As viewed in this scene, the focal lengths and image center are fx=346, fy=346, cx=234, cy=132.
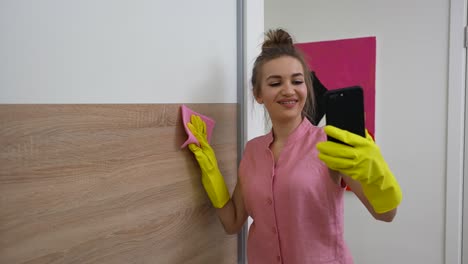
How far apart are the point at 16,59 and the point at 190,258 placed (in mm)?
612

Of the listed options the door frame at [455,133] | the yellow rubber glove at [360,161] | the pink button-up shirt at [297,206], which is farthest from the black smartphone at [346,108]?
the door frame at [455,133]

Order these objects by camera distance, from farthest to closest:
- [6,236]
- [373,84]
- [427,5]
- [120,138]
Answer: [373,84]
[427,5]
[120,138]
[6,236]

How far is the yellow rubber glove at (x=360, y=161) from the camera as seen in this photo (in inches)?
26.3

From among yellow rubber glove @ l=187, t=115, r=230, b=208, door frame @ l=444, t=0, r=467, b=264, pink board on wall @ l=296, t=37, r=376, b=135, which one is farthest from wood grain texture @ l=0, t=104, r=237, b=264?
door frame @ l=444, t=0, r=467, b=264

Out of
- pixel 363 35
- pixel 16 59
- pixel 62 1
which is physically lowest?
pixel 16 59

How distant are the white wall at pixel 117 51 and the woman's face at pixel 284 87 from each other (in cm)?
17

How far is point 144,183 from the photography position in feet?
2.54

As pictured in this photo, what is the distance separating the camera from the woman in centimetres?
82

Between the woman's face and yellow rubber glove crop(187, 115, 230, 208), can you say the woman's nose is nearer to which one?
the woman's face

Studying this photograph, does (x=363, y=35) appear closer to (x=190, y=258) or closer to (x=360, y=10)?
(x=360, y=10)

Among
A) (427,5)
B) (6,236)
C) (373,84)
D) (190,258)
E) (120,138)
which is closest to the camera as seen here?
(6,236)

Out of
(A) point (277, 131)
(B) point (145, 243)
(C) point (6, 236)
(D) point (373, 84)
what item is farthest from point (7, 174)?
(D) point (373, 84)

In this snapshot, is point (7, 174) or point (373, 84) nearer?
point (7, 174)

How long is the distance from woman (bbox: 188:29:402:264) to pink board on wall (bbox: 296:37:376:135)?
99 cm
